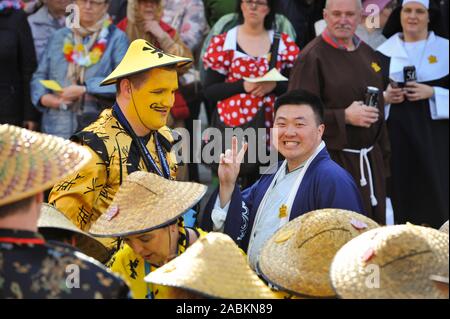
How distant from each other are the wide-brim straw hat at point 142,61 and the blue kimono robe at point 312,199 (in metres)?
0.77

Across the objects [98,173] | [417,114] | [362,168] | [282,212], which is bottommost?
[362,168]

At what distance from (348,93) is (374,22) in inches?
46.4

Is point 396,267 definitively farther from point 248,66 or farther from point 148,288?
point 248,66

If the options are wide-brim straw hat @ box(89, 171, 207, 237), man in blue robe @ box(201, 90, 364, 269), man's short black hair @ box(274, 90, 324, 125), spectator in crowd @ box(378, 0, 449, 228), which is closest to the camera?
wide-brim straw hat @ box(89, 171, 207, 237)

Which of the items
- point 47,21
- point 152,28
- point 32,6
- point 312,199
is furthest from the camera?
point 32,6

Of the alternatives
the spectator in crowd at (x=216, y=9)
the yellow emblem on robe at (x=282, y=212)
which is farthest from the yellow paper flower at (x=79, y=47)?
the yellow emblem on robe at (x=282, y=212)

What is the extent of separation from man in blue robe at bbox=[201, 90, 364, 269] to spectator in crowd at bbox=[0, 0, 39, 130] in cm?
308

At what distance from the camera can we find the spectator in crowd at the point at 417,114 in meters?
8.03

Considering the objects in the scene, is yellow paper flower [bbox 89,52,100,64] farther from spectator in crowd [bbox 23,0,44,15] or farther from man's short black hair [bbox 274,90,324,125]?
man's short black hair [bbox 274,90,324,125]

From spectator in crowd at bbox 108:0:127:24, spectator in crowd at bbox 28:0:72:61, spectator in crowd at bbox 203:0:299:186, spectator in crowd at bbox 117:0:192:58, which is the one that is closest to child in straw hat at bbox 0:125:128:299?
spectator in crowd at bbox 203:0:299:186

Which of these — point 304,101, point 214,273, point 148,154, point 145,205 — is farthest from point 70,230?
point 304,101

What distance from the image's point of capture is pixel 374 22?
823 centimetres

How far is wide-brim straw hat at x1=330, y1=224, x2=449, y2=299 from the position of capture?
136 inches

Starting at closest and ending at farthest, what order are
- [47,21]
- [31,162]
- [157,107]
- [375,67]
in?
1. [31,162]
2. [157,107]
3. [375,67]
4. [47,21]
